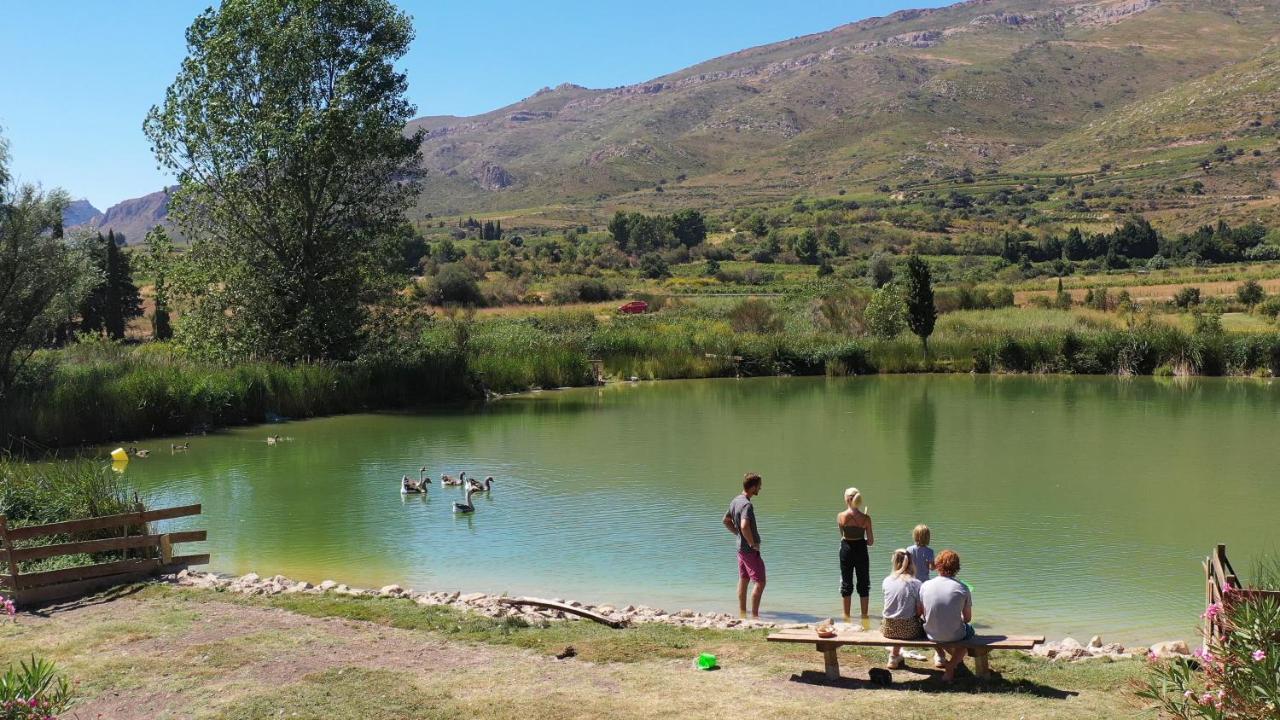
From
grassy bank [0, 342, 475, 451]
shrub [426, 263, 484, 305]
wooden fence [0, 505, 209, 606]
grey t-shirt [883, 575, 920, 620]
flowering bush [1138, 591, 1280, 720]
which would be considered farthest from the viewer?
shrub [426, 263, 484, 305]

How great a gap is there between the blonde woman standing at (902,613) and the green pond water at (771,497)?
2.57 metres

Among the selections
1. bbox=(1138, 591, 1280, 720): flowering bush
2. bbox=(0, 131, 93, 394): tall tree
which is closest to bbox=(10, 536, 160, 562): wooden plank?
bbox=(1138, 591, 1280, 720): flowering bush

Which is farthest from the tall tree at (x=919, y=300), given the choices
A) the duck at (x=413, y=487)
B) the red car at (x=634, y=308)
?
the duck at (x=413, y=487)

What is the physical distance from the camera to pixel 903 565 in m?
8.98

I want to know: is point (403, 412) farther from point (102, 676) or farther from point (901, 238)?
point (901, 238)

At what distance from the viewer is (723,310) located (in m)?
54.3

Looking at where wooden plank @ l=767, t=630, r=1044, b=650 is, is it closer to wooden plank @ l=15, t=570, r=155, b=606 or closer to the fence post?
wooden plank @ l=15, t=570, r=155, b=606

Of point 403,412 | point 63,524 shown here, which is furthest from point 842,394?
point 63,524

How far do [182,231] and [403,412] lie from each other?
8290 millimetres

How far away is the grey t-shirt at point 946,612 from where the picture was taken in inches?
324

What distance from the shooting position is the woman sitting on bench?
27.1ft

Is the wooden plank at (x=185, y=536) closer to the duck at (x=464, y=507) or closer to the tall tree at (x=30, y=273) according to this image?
the duck at (x=464, y=507)

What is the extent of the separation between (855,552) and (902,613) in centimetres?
224

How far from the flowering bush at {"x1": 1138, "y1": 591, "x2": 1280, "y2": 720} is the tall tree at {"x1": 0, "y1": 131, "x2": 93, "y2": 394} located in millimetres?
22657
